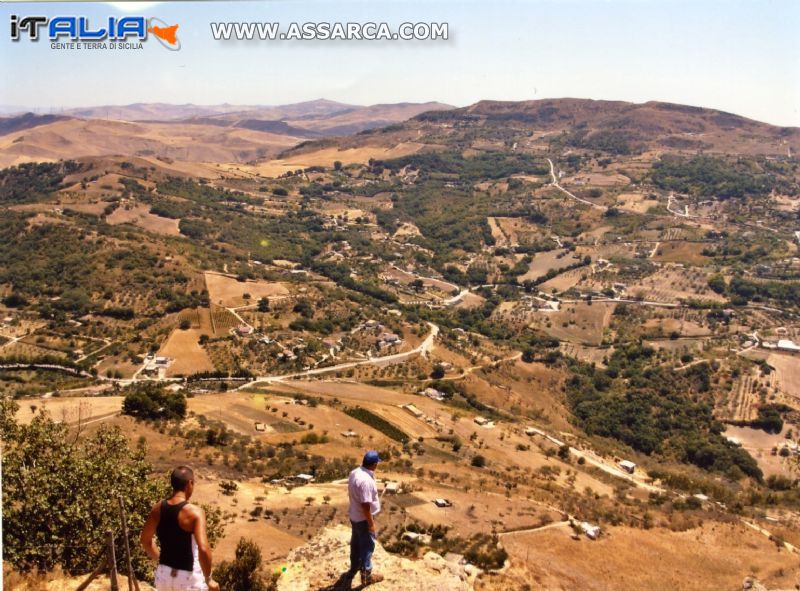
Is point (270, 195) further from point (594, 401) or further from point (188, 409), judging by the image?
point (188, 409)

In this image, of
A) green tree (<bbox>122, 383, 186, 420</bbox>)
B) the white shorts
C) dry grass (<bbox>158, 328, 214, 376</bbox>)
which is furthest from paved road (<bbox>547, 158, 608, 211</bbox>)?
the white shorts

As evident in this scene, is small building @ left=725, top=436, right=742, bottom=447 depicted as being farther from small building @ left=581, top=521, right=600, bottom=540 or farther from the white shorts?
the white shorts

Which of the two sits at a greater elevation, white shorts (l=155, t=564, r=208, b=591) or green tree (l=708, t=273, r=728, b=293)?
white shorts (l=155, t=564, r=208, b=591)

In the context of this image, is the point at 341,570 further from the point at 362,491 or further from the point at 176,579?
the point at 176,579

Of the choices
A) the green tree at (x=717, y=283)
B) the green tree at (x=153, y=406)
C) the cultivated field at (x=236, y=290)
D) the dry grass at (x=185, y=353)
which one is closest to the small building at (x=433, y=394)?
the dry grass at (x=185, y=353)

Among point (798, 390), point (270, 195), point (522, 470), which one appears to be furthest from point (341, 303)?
point (270, 195)

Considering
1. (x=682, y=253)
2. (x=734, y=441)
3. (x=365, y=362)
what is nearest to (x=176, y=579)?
(x=365, y=362)
